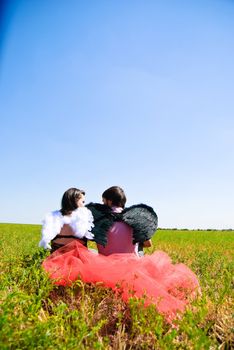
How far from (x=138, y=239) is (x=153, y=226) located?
0.91 ft

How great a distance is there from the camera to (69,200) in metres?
5.35

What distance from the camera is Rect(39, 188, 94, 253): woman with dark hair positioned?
205 inches

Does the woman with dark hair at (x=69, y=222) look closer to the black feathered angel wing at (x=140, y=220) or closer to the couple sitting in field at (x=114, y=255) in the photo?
the couple sitting in field at (x=114, y=255)

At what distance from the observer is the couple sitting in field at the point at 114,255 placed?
4.05m

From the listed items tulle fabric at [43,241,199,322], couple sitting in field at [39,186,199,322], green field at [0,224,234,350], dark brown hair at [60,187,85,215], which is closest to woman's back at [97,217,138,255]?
couple sitting in field at [39,186,199,322]

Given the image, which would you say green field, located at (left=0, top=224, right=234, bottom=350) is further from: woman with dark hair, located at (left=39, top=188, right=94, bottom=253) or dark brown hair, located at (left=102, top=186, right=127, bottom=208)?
dark brown hair, located at (left=102, top=186, right=127, bottom=208)

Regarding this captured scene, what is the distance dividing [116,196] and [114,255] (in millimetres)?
927

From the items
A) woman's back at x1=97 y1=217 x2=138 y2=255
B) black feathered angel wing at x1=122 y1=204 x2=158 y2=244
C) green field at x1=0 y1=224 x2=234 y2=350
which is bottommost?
green field at x1=0 y1=224 x2=234 y2=350

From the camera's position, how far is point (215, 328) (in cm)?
350

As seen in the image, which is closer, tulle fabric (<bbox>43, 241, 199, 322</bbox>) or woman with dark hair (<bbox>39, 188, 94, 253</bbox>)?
tulle fabric (<bbox>43, 241, 199, 322</bbox>)

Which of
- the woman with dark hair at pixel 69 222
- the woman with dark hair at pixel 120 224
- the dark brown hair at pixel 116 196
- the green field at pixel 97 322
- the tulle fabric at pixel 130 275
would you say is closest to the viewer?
the green field at pixel 97 322

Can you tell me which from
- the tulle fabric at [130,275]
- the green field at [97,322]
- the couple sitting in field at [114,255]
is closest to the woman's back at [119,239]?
the couple sitting in field at [114,255]

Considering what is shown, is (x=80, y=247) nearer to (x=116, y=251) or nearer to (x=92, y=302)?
(x=116, y=251)

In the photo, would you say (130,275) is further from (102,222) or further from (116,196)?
(116,196)
